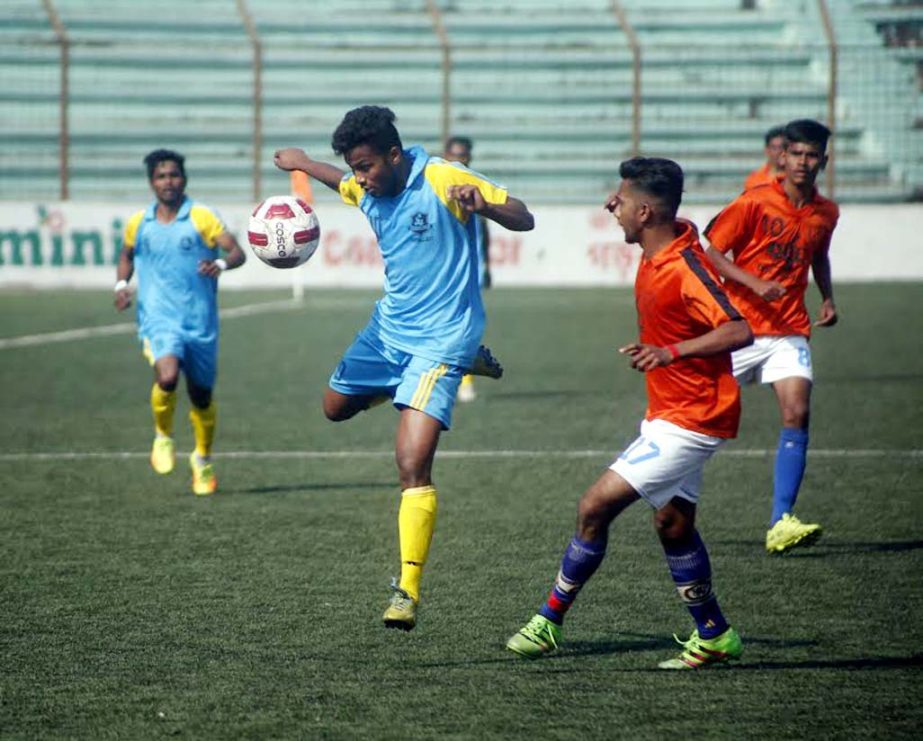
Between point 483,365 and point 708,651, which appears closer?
point 708,651

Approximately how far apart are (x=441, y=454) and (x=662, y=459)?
553 centimetres

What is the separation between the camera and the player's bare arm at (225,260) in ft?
31.7

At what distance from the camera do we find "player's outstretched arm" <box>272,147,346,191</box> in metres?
6.95

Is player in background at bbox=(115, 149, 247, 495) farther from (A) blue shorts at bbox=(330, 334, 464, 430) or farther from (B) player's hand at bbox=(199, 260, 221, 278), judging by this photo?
(A) blue shorts at bbox=(330, 334, 464, 430)

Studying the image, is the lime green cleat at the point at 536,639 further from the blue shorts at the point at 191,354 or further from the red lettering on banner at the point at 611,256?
the red lettering on banner at the point at 611,256

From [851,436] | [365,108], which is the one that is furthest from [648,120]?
[365,108]

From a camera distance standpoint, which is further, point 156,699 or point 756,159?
point 756,159

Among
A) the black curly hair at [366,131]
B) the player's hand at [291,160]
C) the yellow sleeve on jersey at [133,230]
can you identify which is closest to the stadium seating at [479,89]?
the yellow sleeve on jersey at [133,230]

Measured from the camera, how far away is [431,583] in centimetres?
705

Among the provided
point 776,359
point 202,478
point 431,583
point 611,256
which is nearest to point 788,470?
point 776,359

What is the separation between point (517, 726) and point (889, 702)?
1.23m

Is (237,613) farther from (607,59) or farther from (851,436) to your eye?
(607,59)

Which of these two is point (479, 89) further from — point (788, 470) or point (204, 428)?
point (788, 470)

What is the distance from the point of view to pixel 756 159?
100ft
